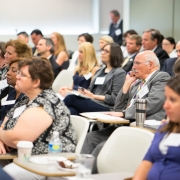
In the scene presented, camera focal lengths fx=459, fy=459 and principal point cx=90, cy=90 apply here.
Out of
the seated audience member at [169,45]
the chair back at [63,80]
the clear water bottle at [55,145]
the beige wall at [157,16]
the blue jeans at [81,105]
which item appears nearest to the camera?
the clear water bottle at [55,145]

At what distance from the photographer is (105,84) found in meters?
5.75

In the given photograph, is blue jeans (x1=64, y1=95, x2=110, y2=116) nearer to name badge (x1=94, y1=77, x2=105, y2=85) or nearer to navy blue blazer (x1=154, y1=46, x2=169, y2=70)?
name badge (x1=94, y1=77, x2=105, y2=85)

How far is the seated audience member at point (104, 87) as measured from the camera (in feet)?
17.8

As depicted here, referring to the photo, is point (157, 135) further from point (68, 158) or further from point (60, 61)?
point (60, 61)

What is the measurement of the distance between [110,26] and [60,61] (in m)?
3.60

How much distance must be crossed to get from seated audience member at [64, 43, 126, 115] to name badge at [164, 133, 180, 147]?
Answer: 2.83m

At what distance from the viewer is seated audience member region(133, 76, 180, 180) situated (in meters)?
2.43

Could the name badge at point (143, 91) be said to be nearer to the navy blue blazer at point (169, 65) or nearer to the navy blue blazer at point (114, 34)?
the navy blue blazer at point (169, 65)

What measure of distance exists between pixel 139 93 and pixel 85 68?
2.07 meters

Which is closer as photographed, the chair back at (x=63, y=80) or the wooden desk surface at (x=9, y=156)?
the wooden desk surface at (x=9, y=156)

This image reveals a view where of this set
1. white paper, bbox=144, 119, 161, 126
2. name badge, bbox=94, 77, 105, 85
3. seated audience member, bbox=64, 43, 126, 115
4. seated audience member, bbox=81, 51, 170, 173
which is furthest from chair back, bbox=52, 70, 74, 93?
white paper, bbox=144, 119, 161, 126

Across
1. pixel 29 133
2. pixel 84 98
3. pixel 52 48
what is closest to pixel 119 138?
pixel 29 133

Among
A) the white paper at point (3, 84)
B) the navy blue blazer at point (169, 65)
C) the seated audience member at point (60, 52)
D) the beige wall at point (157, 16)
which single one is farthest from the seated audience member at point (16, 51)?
the beige wall at point (157, 16)

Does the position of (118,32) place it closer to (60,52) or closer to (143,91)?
(60,52)
